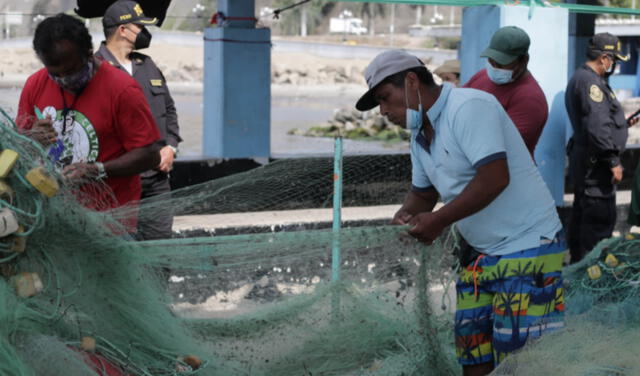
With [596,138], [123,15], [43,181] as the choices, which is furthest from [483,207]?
[596,138]

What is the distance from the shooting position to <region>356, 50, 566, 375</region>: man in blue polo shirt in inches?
135

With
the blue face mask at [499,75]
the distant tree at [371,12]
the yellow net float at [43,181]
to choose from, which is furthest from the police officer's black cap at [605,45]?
the distant tree at [371,12]

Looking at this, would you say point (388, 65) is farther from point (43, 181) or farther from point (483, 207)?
point (43, 181)

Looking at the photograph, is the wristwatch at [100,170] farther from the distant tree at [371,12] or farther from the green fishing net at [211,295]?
the distant tree at [371,12]

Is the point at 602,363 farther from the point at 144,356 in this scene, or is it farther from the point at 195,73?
the point at 195,73

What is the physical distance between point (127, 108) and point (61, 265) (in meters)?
0.99

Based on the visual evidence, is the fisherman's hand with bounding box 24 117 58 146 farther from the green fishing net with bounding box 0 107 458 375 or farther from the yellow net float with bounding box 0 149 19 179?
the yellow net float with bounding box 0 149 19 179

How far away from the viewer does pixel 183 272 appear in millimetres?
3922

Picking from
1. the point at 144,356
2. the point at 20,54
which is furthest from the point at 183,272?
the point at 20,54

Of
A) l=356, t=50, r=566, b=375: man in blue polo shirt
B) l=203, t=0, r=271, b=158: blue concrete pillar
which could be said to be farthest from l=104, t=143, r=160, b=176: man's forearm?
l=203, t=0, r=271, b=158: blue concrete pillar

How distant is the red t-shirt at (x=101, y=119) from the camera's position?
13.4ft

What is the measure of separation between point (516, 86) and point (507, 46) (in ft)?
1.18

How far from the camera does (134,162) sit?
4.12 meters

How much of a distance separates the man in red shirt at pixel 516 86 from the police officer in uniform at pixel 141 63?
185 cm
